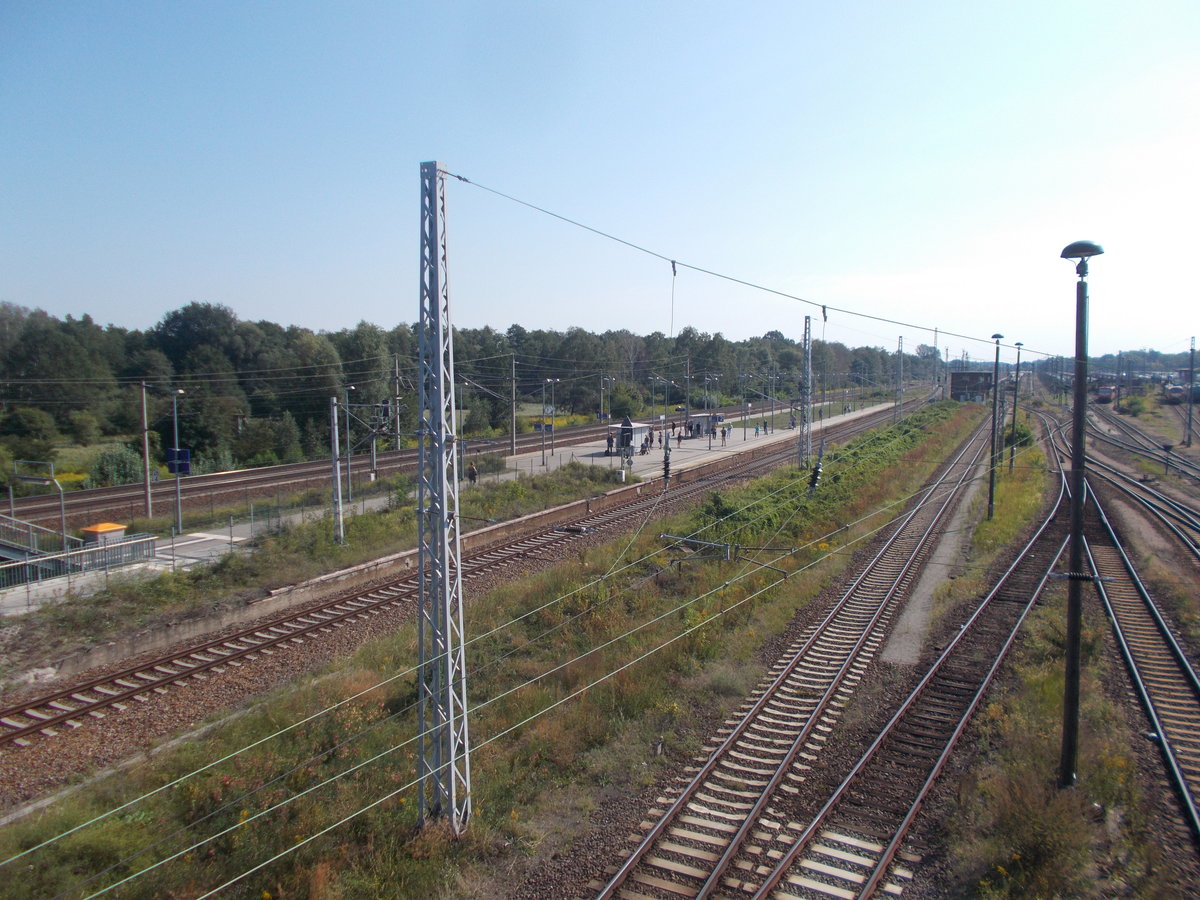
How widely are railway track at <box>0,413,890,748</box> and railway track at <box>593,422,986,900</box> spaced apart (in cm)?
844

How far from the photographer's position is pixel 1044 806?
23.6ft

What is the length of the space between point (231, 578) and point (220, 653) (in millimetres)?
3871

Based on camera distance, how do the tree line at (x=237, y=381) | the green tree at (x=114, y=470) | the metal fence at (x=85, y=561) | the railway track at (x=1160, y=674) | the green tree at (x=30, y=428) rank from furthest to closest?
the tree line at (x=237, y=381) → the green tree at (x=30, y=428) → the green tree at (x=114, y=470) → the metal fence at (x=85, y=561) → the railway track at (x=1160, y=674)

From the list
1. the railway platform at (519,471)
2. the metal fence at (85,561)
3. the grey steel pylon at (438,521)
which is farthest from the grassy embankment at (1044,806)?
the metal fence at (85,561)

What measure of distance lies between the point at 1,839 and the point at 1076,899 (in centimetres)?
1020

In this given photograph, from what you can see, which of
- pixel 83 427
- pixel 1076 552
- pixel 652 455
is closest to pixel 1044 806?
pixel 1076 552

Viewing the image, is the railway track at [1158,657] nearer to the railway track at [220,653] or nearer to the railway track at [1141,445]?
the railway track at [220,653]

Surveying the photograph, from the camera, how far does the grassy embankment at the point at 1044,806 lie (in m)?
6.57

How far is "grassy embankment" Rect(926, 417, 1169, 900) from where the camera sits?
21.6ft

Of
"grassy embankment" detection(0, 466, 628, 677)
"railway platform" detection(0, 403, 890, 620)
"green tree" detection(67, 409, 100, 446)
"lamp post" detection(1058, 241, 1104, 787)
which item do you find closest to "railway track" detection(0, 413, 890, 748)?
"grassy embankment" detection(0, 466, 628, 677)

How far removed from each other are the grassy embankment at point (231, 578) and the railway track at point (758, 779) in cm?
1101

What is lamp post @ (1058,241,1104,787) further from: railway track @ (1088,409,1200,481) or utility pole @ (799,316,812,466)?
railway track @ (1088,409,1200,481)

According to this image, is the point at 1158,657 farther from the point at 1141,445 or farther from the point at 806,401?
the point at 1141,445

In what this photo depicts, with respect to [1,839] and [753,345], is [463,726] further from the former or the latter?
[753,345]
